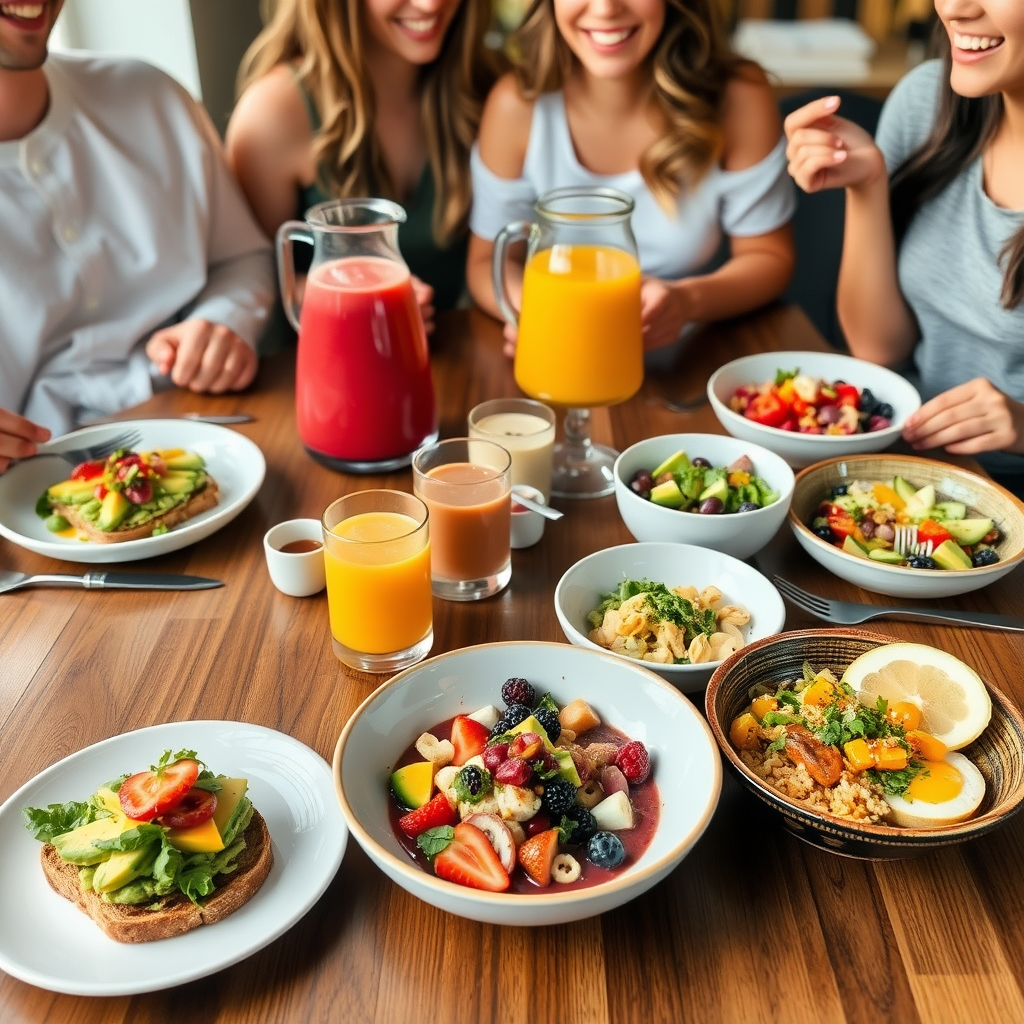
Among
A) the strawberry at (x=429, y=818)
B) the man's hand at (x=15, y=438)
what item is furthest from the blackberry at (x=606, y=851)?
the man's hand at (x=15, y=438)

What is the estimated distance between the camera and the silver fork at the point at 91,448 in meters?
1.49

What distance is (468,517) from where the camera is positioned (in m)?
1.18

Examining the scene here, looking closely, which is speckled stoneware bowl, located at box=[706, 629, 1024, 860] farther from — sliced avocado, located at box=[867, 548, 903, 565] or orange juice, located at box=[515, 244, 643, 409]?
orange juice, located at box=[515, 244, 643, 409]

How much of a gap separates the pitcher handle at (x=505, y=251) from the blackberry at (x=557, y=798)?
0.90 metres

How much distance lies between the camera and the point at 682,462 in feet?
4.46

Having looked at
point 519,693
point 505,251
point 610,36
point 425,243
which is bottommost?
point 425,243

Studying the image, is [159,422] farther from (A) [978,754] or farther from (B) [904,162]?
(B) [904,162]

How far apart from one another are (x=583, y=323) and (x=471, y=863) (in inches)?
34.9

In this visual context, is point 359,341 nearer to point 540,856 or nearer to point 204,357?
point 204,357

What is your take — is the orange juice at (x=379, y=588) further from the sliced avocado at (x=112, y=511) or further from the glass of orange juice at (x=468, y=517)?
the sliced avocado at (x=112, y=511)

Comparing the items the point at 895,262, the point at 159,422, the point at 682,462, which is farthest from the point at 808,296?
the point at 159,422

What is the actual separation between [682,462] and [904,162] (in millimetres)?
1023

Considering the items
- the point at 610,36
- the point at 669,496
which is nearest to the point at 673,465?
the point at 669,496

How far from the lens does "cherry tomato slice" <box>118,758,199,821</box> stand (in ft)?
2.63
